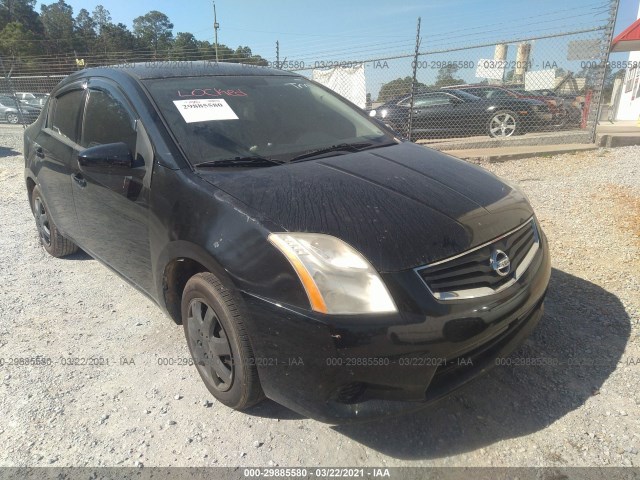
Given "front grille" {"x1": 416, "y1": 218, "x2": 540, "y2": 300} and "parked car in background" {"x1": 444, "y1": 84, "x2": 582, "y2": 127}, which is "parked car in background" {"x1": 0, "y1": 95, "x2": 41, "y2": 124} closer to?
"parked car in background" {"x1": 444, "y1": 84, "x2": 582, "y2": 127}

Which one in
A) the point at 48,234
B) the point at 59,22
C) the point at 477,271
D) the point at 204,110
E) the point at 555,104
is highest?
the point at 59,22

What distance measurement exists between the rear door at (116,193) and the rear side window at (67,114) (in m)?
0.19

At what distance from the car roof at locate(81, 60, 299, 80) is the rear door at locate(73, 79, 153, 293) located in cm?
16

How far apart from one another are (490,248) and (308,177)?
36.4 inches

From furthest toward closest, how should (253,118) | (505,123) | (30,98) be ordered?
(30,98)
(505,123)
(253,118)

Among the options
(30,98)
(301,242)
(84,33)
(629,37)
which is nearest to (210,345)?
(301,242)

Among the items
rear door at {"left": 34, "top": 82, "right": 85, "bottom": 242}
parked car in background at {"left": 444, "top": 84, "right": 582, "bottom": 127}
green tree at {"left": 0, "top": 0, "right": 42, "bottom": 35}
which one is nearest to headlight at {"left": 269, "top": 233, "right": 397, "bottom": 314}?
rear door at {"left": 34, "top": 82, "right": 85, "bottom": 242}

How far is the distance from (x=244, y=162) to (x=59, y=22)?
73.0 metres

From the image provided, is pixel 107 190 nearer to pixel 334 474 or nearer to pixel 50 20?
pixel 334 474

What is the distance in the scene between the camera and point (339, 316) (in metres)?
1.66

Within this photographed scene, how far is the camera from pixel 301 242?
69.8 inches

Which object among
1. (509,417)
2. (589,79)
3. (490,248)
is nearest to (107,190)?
(490,248)

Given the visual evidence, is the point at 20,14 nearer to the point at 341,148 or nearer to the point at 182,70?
the point at 182,70

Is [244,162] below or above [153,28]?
below
